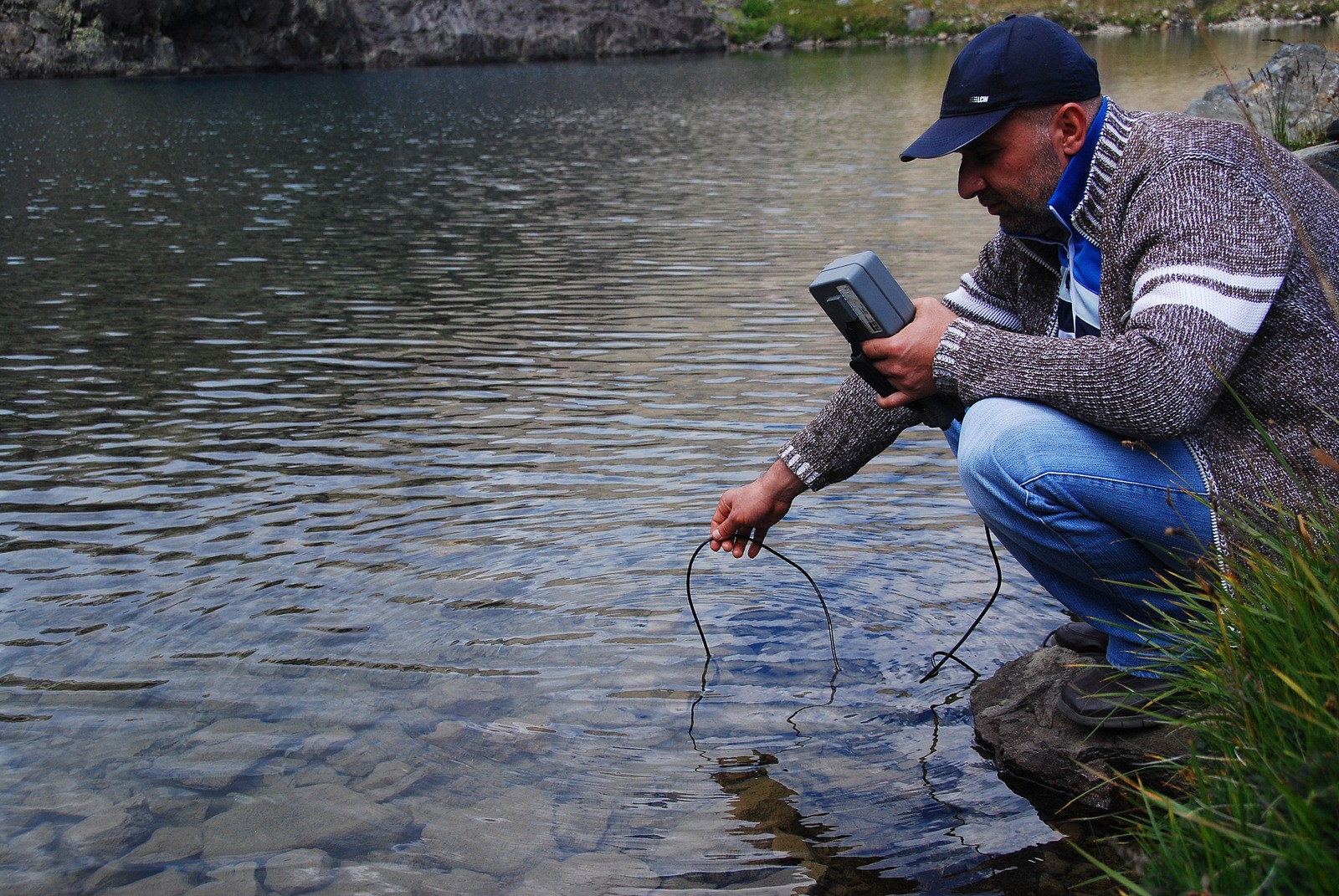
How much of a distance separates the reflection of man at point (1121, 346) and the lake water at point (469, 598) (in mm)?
842

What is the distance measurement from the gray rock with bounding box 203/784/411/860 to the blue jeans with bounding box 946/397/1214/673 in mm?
1928

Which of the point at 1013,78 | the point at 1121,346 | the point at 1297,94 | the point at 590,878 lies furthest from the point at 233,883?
the point at 1297,94

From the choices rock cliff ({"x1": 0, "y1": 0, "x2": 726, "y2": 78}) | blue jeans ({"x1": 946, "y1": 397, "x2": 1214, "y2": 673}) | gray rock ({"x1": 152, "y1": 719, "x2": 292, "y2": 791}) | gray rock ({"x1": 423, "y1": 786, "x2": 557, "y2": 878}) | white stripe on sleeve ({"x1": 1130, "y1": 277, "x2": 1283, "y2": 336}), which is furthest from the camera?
rock cliff ({"x1": 0, "y1": 0, "x2": 726, "y2": 78})

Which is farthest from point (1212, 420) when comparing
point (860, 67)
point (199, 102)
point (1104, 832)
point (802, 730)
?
point (860, 67)

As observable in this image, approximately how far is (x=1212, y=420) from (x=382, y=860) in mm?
2467

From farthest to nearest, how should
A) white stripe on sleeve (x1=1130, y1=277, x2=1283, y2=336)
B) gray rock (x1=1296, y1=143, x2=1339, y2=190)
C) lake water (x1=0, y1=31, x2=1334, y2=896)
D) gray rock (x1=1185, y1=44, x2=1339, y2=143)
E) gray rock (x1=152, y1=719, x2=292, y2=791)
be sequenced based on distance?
gray rock (x1=1185, y1=44, x2=1339, y2=143) < gray rock (x1=1296, y1=143, x2=1339, y2=190) < gray rock (x1=152, y1=719, x2=292, y2=791) < lake water (x1=0, y1=31, x2=1334, y2=896) < white stripe on sleeve (x1=1130, y1=277, x2=1283, y2=336)

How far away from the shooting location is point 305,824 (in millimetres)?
3340

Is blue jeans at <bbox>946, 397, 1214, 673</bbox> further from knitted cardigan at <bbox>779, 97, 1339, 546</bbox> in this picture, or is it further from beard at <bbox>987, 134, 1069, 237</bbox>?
beard at <bbox>987, 134, 1069, 237</bbox>

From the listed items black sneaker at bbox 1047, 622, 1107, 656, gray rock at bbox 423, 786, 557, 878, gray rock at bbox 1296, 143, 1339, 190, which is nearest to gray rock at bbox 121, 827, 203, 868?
gray rock at bbox 423, 786, 557, 878

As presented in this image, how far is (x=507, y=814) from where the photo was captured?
3344 millimetres

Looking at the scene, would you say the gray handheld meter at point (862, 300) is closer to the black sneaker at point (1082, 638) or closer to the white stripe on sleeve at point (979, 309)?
the white stripe on sleeve at point (979, 309)

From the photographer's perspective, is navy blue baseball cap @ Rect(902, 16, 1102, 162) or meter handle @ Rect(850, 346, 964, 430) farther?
meter handle @ Rect(850, 346, 964, 430)

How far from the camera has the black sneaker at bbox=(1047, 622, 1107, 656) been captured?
3615mm

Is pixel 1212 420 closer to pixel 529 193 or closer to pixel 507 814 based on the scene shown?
pixel 507 814
